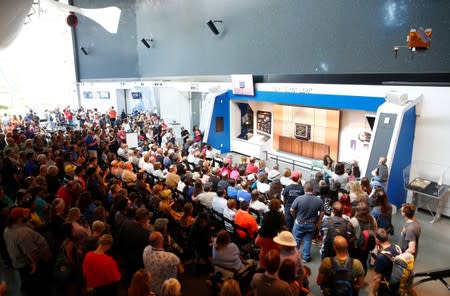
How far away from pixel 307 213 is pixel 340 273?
6.01 feet

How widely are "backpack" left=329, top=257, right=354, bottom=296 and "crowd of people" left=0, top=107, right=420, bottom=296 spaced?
0.01 m

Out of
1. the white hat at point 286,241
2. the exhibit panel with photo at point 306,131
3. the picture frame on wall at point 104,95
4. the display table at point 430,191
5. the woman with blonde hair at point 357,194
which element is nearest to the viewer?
the white hat at point 286,241

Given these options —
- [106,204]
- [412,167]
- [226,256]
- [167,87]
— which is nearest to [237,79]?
[167,87]

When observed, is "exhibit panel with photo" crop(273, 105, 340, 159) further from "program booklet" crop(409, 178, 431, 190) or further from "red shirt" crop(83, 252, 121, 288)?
"red shirt" crop(83, 252, 121, 288)

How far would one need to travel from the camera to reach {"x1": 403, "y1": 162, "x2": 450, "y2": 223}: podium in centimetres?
695

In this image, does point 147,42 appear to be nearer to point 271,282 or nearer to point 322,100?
point 322,100

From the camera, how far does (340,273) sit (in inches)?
121

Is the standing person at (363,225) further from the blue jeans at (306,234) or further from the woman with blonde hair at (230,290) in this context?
the woman with blonde hair at (230,290)

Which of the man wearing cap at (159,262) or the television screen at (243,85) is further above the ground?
the television screen at (243,85)

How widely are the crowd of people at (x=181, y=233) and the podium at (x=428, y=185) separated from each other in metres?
0.81

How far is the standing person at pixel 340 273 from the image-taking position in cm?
307

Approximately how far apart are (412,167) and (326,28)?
4725 mm

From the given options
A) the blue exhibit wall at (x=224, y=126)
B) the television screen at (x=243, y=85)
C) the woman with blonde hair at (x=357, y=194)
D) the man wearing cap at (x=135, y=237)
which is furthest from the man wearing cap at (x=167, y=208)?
the blue exhibit wall at (x=224, y=126)

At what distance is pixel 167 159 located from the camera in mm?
8516
